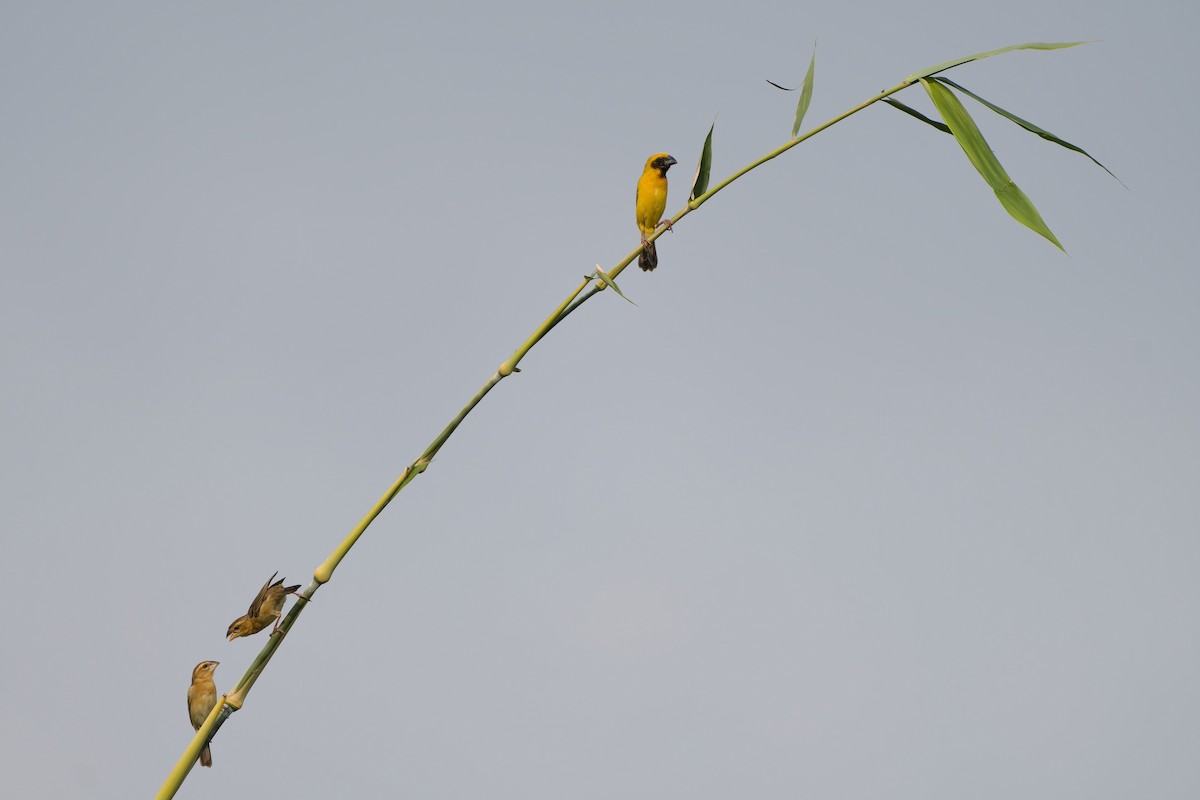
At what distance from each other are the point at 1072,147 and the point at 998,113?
126 millimetres

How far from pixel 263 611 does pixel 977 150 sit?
141 centimetres

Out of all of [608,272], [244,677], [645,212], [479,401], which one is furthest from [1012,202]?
[645,212]

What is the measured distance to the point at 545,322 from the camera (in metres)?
1.54

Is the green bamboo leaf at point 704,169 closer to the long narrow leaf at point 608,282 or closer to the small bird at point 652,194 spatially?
the long narrow leaf at point 608,282

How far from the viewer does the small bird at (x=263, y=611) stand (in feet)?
5.82

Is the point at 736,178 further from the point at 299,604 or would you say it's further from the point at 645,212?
the point at 645,212

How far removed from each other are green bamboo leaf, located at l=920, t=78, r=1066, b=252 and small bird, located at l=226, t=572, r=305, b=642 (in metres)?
1.31

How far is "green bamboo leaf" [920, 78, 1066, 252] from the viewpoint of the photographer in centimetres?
180

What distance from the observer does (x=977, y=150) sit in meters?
1.84

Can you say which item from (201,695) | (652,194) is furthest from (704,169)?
(652,194)

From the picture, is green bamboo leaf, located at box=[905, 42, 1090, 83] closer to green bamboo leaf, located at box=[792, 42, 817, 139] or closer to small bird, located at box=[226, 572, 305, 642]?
green bamboo leaf, located at box=[792, 42, 817, 139]

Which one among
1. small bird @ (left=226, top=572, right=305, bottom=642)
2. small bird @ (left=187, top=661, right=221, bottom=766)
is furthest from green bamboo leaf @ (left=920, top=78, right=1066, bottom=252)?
small bird @ (left=187, top=661, right=221, bottom=766)

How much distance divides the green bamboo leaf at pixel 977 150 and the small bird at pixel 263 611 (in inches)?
51.7

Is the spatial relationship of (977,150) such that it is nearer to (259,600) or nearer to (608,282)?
(608,282)
